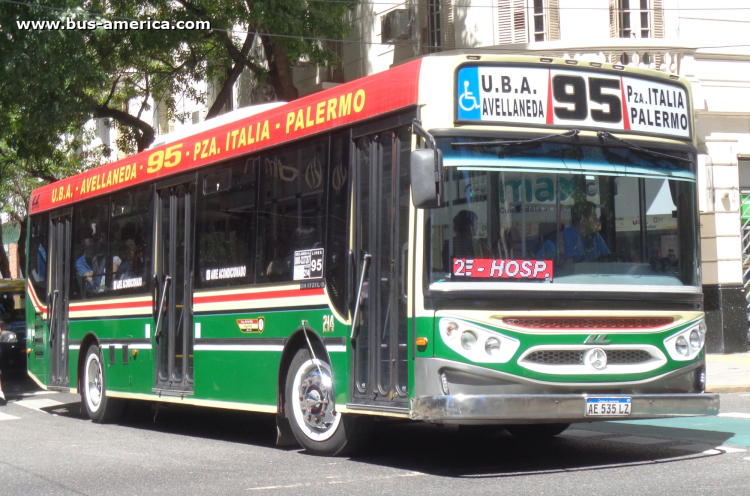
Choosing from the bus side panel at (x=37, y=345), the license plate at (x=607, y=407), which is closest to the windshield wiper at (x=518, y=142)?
the license plate at (x=607, y=407)

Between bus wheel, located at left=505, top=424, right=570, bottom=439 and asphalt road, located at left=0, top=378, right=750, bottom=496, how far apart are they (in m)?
0.10

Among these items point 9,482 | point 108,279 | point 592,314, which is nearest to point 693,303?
point 592,314

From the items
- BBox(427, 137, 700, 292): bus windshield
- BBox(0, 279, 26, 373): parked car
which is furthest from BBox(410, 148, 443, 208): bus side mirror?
BBox(0, 279, 26, 373): parked car

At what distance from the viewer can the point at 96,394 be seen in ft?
44.7

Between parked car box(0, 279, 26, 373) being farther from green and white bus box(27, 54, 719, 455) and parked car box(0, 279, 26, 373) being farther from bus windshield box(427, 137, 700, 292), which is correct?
bus windshield box(427, 137, 700, 292)

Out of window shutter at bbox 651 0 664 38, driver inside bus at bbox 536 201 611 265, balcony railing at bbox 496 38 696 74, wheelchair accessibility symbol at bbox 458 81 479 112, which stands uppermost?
window shutter at bbox 651 0 664 38

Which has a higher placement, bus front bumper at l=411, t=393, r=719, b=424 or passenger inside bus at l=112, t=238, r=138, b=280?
passenger inside bus at l=112, t=238, r=138, b=280

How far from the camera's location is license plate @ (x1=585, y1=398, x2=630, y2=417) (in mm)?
7703

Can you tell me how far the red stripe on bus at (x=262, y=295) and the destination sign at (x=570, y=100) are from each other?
7.07ft

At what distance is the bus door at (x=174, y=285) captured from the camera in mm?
11305

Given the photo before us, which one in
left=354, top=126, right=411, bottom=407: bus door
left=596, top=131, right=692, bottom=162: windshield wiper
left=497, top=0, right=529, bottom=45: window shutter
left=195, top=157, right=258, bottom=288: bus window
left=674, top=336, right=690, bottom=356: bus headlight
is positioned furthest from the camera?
left=497, top=0, right=529, bottom=45: window shutter

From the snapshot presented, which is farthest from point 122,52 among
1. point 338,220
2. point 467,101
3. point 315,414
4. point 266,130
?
point 467,101

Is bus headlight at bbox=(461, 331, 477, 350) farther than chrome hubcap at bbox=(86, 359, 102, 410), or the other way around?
chrome hubcap at bbox=(86, 359, 102, 410)

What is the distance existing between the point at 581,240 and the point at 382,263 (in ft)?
4.86
